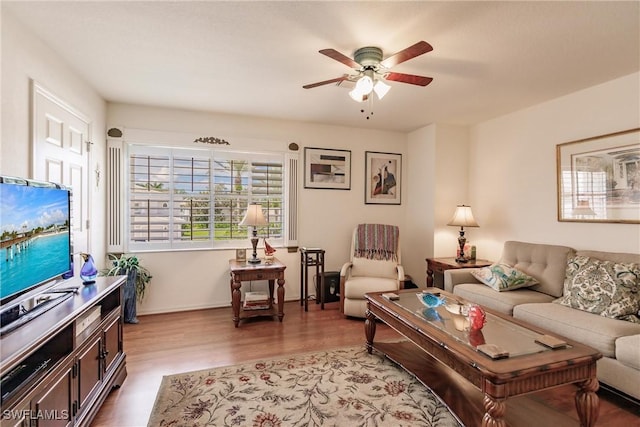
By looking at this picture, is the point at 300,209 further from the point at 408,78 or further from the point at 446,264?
the point at 408,78

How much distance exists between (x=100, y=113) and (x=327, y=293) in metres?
3.37

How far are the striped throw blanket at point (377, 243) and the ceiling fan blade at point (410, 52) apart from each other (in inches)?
90.7

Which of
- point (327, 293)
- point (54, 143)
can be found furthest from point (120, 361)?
point (327, 293)

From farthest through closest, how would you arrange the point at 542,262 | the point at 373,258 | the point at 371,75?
the point at 373,258 → the point at 542,262 → the point at 371,75

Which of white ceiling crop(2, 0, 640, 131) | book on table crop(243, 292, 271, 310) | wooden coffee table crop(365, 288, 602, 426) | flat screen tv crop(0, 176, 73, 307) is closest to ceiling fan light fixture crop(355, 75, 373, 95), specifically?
white ceiling crop(2, 0, 640, 131)

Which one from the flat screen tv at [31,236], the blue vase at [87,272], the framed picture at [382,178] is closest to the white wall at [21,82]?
the flat screen tv at [31,236]

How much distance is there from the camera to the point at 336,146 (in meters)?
4.41

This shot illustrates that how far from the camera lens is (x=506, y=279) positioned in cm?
298

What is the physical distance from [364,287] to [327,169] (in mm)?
1784

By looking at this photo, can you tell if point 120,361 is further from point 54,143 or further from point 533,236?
point 533,236

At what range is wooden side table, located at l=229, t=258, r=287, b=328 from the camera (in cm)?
329

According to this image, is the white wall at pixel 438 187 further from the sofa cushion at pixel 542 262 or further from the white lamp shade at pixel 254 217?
the white lamp shade at pixel 254 217

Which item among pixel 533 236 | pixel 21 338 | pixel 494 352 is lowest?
pixel 494 352

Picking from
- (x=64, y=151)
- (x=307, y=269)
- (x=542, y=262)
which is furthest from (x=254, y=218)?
(x=542, y=262)
